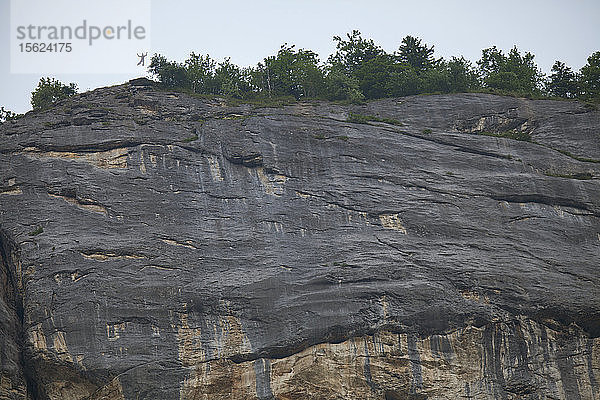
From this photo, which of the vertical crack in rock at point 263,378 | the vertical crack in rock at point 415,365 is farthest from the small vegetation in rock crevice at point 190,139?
the vertical crack in rock at point 415,365

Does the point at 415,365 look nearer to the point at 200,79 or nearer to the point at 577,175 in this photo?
the point at 577,175

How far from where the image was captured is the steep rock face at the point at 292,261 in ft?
77.7

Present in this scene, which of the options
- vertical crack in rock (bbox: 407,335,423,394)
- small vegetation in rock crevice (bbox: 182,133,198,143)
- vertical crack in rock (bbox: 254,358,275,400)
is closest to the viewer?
vertical crack in rock (bbox: 254,358,275,400)

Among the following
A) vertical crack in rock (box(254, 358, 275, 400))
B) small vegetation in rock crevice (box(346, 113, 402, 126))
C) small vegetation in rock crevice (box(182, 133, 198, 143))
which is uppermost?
small vegetation in rock crevice (box(346, 113, 402, 126))

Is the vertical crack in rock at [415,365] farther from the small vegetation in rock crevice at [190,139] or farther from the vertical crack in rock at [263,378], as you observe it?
the small vegetation in rock crevice at [190,139]

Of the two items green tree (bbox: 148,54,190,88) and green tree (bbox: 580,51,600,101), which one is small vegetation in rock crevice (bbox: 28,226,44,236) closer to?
green tree (bbox: 148,54,190,88)

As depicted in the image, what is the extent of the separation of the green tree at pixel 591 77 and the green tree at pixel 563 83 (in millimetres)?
521

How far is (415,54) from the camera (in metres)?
48.6

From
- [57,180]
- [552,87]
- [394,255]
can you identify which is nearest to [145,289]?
[57,180]

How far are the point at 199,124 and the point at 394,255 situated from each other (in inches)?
447

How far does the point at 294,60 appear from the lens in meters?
46.1

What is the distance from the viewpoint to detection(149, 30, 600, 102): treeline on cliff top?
138 ft

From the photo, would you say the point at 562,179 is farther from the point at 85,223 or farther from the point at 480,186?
the point at 85,223

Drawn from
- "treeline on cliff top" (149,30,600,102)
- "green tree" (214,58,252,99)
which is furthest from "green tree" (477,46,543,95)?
"green tree" (214,58,252,99)
